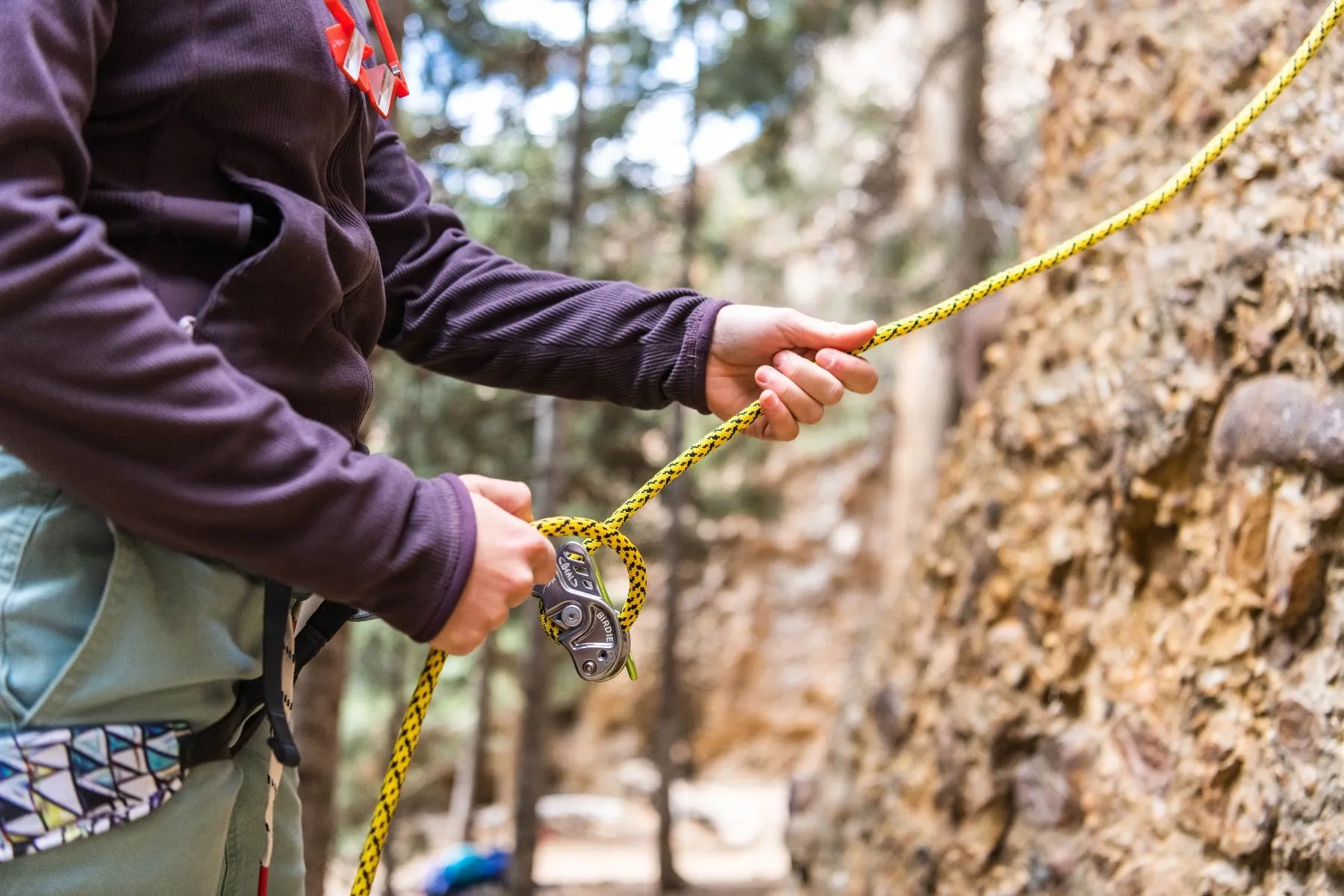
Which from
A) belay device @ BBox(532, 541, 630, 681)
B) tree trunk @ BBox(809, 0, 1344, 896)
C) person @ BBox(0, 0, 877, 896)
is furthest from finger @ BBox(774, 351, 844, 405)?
tree trunk @ BBox(809, 0, 1344, 896)

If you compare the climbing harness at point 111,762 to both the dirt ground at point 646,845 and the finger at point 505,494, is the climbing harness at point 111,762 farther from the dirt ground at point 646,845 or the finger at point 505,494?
the dirt ground at point 646,845

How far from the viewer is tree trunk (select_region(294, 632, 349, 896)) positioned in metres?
4.50

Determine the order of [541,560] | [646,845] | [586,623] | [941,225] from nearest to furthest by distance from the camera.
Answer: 1. [541,560]
2. [586,623]
3. [941,225]
4. [646,845]

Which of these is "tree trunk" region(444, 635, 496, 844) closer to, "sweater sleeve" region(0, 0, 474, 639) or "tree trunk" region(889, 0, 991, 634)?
"tree trunk" region(889, 0, 991, 634)

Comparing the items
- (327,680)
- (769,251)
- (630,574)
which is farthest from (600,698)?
(630,574)

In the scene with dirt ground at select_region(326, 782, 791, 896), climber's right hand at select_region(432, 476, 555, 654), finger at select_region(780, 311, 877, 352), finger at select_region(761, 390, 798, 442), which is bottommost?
dirt ground at select_region(326, 782, 791, 896)

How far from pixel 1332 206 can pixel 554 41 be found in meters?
7.21

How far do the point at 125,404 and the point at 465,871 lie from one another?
810cm

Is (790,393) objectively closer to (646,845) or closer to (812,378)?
(812,378)

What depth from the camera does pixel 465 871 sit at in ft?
27.8

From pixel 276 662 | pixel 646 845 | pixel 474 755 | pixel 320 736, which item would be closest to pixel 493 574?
pixel 276 662

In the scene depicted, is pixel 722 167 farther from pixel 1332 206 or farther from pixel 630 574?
pixel 630 574

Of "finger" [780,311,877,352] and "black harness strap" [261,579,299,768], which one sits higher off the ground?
"finger" [780,311,877,352]

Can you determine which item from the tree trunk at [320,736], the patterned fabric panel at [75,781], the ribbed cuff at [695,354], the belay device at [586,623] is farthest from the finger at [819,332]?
the tree trunk at [320,736]
